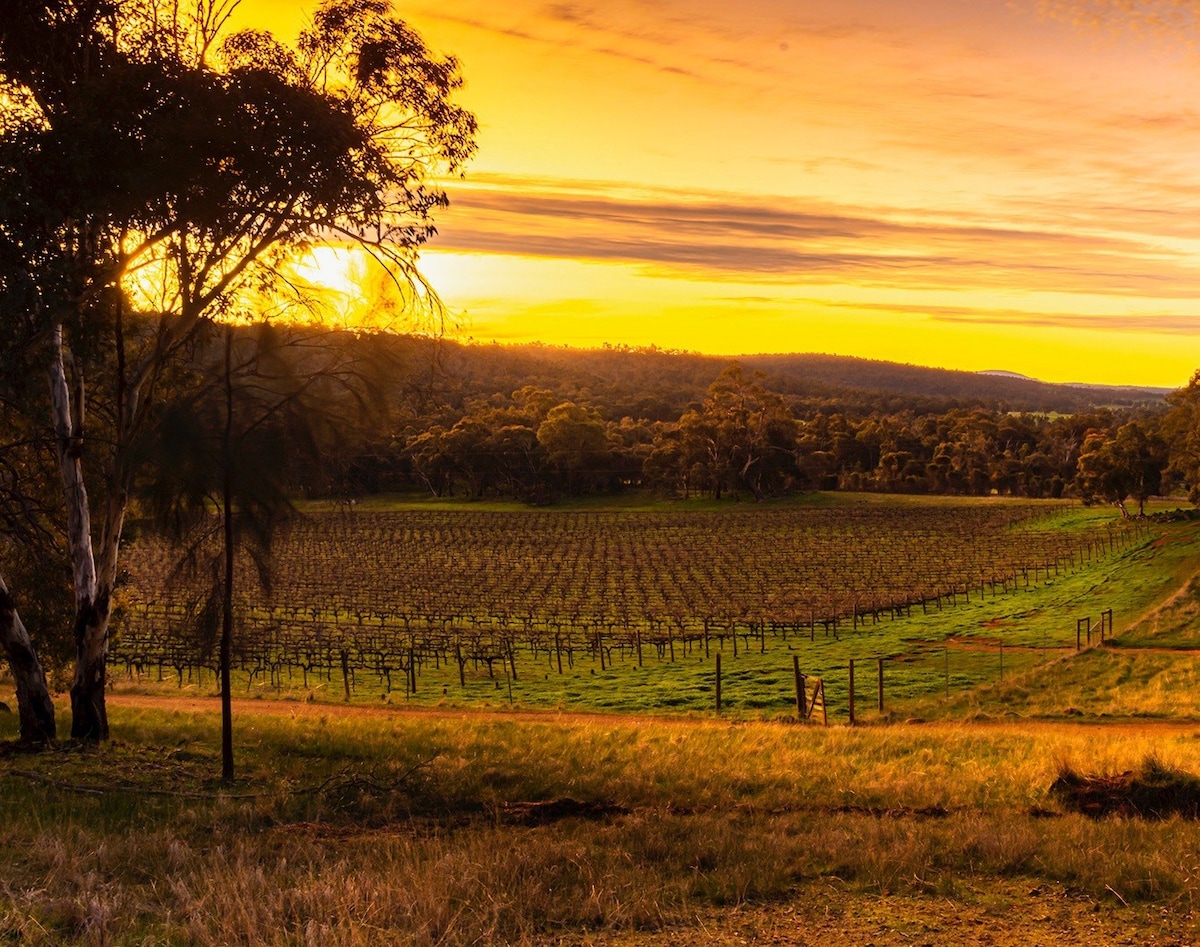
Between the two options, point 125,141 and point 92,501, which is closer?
point 125,141

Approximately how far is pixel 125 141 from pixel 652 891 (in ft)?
33.4

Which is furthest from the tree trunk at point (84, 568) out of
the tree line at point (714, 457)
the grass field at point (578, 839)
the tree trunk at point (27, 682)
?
the tree line at point (714, 457)

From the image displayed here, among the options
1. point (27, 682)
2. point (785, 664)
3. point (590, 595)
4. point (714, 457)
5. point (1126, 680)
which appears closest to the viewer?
point (27, 682)

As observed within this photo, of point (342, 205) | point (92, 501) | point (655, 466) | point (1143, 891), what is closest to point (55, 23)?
point (342, 205)

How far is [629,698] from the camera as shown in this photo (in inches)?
1097

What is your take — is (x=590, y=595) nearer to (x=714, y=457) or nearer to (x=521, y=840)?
(x=521, y=840)

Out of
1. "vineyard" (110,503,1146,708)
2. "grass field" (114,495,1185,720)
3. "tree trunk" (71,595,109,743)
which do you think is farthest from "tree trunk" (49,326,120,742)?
"grass field" (114,495,1185,720)

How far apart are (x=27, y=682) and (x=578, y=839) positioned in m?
8.88

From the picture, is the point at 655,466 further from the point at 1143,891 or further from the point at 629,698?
the point at 1143,891

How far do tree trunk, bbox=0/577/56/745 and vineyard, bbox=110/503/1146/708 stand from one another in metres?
2.21

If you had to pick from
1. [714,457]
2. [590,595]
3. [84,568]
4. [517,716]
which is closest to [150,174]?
[84,568]

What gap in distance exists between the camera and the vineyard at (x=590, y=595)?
31.9 meters

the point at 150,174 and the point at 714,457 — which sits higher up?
the point at 150,174

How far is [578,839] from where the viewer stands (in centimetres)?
904
